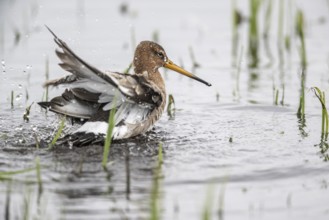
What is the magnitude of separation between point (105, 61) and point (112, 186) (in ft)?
16.8

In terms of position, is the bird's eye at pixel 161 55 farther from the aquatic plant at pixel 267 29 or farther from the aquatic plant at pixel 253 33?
the aquatic plant at pixel 267 29

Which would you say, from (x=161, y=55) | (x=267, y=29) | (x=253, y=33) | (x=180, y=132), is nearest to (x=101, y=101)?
(x=180, y=132)

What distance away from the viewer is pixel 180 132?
303 inches

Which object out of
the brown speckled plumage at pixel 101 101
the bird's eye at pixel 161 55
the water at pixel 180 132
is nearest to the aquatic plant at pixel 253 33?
the water at pixel 180 132

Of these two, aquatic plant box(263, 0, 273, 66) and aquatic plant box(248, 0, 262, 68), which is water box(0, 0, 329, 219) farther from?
aquatic plant box(248, 0, 262, 68)

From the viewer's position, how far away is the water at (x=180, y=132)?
5375 millimetres

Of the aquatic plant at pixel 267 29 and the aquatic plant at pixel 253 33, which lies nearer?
the aquatic plant at pixel 253 33

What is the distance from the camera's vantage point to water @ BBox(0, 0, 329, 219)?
5.38m

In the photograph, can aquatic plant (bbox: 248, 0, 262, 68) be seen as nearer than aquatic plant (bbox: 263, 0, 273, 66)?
Yes

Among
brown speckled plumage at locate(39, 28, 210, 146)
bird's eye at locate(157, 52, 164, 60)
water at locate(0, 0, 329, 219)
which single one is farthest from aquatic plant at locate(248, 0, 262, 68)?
brown speckled plumage at locate(39, 28, 210, 146)

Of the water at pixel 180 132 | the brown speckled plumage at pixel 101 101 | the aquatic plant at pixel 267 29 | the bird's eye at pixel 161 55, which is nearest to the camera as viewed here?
the water at pixel 180 132

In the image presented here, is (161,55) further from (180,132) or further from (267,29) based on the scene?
(267,29)

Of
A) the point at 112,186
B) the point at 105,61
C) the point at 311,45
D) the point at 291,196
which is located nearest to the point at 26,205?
the point at 112,186

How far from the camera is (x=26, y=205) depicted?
4828 millimetres
